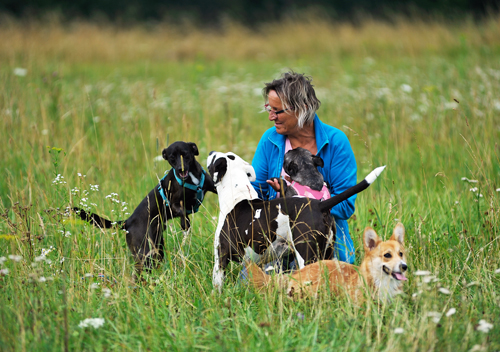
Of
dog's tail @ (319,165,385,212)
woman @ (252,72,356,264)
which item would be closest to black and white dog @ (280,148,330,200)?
woman @ (252,72,356,264)

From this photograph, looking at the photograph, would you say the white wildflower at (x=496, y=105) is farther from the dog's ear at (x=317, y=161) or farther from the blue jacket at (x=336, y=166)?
the dog's ear at (x=317, y=161)

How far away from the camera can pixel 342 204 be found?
347 centimetres

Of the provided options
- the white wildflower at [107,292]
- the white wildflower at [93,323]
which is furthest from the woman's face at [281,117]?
the white wildflower at [93,323]

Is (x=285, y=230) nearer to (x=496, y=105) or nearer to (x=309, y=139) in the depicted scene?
(x=309, y=139)

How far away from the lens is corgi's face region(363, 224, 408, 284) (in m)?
2.63

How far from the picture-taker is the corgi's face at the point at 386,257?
263 cm

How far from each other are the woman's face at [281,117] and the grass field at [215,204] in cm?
58

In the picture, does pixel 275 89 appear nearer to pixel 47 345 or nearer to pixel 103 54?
pixel 47 345

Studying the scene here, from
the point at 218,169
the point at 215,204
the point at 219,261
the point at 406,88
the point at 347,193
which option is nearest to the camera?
the point at 347,193

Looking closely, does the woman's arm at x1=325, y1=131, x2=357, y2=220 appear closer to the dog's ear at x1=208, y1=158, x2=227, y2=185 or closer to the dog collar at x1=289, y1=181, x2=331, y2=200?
the dog collar at x1=289, y1=181, x2=331, y2=200

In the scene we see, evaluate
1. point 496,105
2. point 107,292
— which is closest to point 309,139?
point 107,292

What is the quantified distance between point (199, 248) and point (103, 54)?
40.1 feet

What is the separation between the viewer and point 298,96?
11.8 feet

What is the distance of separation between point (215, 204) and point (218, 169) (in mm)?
1469
